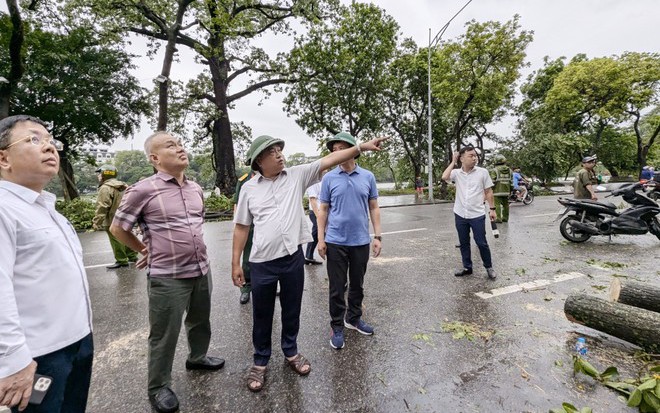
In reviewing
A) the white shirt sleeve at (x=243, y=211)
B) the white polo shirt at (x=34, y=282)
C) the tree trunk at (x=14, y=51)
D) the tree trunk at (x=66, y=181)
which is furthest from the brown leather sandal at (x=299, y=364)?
the tree trunk at (x=66, y=181)

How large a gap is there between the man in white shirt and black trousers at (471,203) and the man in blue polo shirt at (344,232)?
2052 mm

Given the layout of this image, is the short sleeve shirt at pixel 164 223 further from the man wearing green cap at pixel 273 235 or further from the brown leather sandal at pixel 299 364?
the brown leather sandal at pixel 299 364

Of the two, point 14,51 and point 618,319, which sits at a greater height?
point 14,51

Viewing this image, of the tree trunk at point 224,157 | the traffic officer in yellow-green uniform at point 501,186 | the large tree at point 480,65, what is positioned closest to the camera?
the traffic officer in yellow-green uniform at point 501,186

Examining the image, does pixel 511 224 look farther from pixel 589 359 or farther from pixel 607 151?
pixel 607 151

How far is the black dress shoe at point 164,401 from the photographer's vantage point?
206 centimetres

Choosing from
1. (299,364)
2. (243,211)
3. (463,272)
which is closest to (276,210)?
(243,211)

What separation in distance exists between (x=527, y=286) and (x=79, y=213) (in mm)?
14655

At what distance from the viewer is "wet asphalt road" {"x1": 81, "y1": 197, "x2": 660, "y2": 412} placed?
7.01ft

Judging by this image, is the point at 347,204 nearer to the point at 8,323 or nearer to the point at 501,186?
the point at 8,323

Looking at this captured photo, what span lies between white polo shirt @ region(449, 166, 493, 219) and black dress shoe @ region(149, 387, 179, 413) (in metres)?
4.07

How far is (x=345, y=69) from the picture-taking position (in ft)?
59.5

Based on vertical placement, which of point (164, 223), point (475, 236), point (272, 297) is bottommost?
point (475, 236)

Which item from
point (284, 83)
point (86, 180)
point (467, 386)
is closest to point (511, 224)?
point (467, 386)
